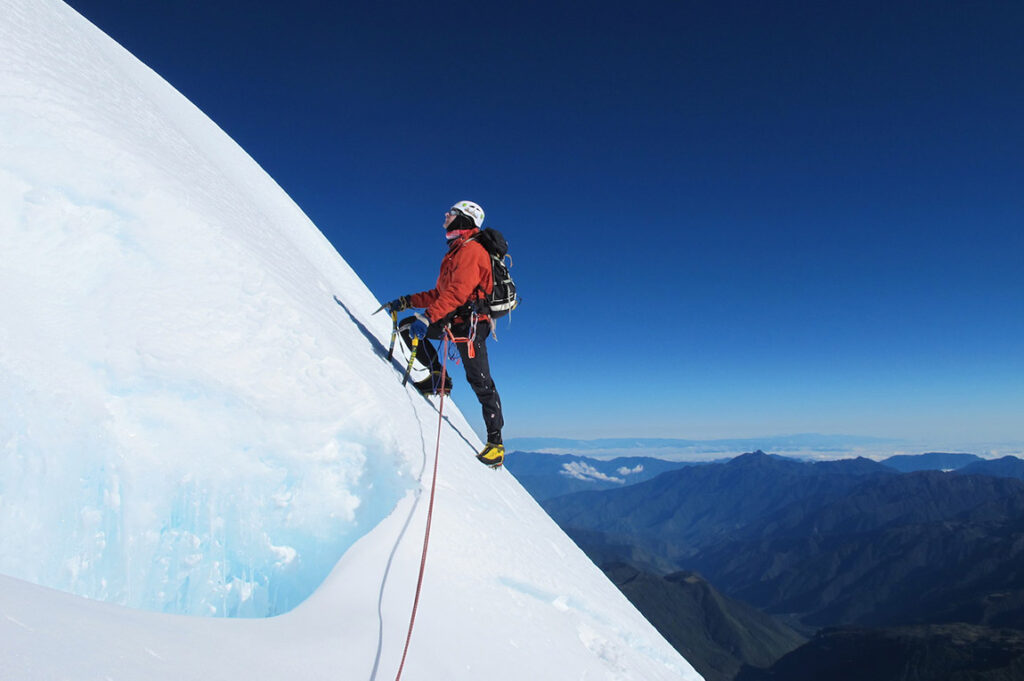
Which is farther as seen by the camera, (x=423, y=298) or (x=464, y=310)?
(x=423, y=298)

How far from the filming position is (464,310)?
270 inches

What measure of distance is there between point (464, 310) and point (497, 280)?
622 mm

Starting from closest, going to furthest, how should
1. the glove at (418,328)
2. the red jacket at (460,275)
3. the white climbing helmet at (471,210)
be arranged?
the red jacket at (460,275)
the white climbing helmet at (471,210)
the glove at (418,328)

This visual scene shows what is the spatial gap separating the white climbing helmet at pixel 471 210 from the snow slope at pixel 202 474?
7.93ft

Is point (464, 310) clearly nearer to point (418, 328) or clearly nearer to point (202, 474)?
point (418, 328)

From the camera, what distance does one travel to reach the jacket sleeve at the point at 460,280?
21.0 feet

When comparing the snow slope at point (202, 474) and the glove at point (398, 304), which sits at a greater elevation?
the glove at point (398, 304)

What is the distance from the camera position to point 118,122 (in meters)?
5.98

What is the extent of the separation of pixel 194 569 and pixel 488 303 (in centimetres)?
435

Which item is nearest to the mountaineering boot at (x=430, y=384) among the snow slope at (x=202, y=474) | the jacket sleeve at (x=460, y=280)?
the jacket sleeve at (x=460, y=280)

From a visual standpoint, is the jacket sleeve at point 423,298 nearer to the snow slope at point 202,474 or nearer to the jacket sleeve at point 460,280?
the jacket sleeve at point 460,280

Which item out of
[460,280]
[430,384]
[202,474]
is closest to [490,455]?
[430,384]

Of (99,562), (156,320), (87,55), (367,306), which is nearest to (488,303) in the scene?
(156,320)

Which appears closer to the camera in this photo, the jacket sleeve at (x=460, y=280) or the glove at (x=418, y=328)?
the jacket sleeve at (x=460, y=280)
